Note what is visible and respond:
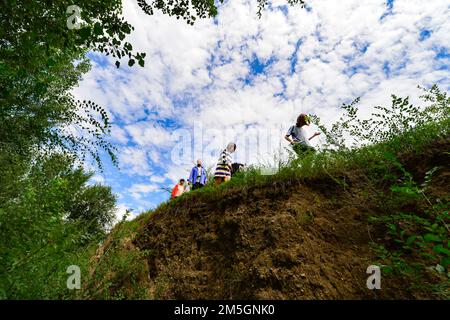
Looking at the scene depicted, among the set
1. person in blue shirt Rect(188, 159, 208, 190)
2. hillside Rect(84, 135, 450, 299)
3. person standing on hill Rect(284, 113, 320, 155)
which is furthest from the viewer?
person in blue shirt Rect(188, 159, 208, 190)

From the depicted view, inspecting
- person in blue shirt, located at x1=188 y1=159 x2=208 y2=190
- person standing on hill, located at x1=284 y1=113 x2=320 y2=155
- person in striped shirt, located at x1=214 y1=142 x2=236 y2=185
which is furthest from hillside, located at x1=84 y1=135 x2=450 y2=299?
person in blue shirt, located at x1=188 y1=159 x2=208 y2=190

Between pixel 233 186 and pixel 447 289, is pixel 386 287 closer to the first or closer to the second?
pixel 447 289

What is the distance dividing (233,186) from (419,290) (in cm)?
321

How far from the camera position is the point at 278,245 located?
12.0 feet

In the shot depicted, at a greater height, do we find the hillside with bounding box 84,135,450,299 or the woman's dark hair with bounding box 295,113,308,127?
the woman's dark hair with bounding box 295,113,308,127

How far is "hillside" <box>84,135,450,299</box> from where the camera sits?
3113 millimetres

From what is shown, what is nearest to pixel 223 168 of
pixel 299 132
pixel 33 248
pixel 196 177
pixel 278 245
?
pixel 196 177

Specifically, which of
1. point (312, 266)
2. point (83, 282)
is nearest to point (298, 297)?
point (312, 266)

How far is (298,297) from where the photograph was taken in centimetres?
305

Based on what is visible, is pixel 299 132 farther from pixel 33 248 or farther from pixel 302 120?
pixel 33 248

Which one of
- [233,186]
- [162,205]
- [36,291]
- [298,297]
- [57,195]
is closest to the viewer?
[36,291]

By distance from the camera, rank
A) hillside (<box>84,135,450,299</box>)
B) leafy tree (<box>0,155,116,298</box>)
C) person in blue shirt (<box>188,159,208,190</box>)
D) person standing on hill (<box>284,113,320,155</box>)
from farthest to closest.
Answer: person in blue shirt (<box>188,159,208,190</box>) < person standing on hill (<box>284,113,320,155</box>) < hillside (<box>84,135,450,299</box>) < leafy tree (<box>0,155,116,298</box>)

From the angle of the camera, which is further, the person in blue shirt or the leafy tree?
the person in blue shirt

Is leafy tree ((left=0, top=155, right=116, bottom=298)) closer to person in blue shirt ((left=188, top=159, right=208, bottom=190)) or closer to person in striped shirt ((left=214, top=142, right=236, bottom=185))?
person in striped shirt ((left=214, top=142, right=236, bottom=185))
